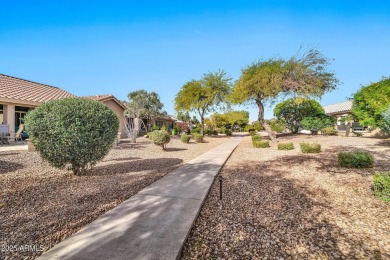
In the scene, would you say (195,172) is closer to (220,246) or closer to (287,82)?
(220,246)

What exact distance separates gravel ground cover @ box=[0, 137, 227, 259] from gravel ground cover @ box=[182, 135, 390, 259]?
7.12ft

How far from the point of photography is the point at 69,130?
5.59 meters

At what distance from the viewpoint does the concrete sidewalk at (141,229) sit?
8.25ft

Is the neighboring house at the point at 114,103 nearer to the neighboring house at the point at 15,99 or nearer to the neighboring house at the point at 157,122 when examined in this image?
the neighboring house at the point at 15,99

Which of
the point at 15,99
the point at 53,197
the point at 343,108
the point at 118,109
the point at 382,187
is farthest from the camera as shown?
the point at 343,108

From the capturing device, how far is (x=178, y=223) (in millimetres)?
3279

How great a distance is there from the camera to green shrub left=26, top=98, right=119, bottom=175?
557 centimetres

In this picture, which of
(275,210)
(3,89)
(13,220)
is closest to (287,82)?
(275,210)

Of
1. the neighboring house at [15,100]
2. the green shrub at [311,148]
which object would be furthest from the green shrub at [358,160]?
the neighboring house at [15,100]

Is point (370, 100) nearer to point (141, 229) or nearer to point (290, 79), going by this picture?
point (290, 79)

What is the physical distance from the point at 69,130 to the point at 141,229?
413 centimetres

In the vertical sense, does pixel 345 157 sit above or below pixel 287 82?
below

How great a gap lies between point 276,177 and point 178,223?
4422 millimetres

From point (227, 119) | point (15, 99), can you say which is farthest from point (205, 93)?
point (227, 119)
